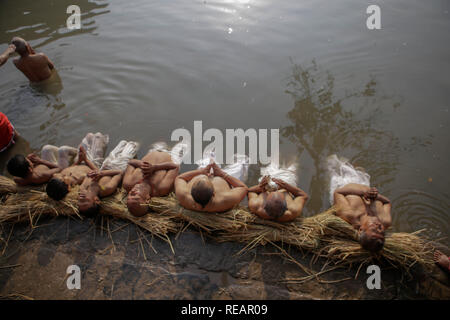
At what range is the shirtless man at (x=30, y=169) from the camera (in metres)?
3.33

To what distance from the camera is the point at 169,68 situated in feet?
18.4

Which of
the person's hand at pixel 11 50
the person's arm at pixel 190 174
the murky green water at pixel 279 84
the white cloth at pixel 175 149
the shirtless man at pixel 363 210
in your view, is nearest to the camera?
the shirtless man at pixel 363 210

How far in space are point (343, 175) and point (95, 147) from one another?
13.3ft

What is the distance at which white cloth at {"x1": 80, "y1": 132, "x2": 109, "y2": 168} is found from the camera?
417 cm

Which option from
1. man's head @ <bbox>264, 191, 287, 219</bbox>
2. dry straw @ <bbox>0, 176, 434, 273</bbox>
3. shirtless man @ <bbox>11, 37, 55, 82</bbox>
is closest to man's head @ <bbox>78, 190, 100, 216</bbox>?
dry straw @ <bbox>0, 176, 434, 273</bbox>

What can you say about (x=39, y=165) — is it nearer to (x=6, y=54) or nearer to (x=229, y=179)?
(x=6, y=54)

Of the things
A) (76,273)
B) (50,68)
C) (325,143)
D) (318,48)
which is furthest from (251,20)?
(76,273)

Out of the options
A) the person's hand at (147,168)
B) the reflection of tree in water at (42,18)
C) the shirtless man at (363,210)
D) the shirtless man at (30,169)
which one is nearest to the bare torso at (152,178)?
the person's hand at (147,168)

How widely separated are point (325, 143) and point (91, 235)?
381 cm

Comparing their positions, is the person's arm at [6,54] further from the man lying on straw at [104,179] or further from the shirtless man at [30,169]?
the man lying on straw at [104,179]

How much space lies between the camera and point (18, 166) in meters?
3.32

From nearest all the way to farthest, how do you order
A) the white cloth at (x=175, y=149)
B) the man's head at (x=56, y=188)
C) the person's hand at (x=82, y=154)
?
the man's head at (x=56, y=188)
the person's hand at (x=82, y=154)
the white cloth at (x=175, y=149)

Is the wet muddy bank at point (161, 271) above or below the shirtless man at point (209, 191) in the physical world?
below

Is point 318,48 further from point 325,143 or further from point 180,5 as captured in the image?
point 180,5
